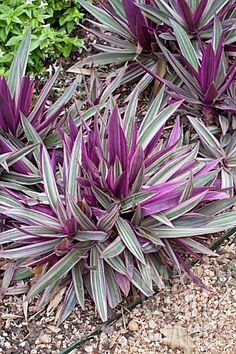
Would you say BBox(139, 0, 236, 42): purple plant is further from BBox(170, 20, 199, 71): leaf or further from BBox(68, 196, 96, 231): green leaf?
BBox(68, 196, 96, 231): green leaf

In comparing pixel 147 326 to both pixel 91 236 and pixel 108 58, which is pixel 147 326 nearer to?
pixel 91 236

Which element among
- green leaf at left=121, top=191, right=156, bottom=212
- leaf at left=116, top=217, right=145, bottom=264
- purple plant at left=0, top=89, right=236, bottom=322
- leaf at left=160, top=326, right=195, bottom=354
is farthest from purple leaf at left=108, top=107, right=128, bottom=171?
leaf at left=160, top=326, right=195, bottom=354

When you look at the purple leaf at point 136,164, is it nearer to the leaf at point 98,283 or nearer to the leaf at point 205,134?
the leaf at point 98,283

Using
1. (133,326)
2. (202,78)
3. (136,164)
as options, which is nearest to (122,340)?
(133,326)

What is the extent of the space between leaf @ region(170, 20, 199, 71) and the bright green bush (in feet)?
2.11

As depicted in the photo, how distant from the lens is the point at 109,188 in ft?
9.72

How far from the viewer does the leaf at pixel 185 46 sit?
11.2 ft

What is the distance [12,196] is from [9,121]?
360mm

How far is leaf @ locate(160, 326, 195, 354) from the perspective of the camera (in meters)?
3.00

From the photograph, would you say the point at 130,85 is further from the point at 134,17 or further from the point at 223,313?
the point at 223,313

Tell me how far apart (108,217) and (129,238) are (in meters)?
0.12

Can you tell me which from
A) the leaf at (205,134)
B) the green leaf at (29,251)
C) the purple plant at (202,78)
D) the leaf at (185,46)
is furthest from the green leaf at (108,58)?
the green leaf at (29,251)

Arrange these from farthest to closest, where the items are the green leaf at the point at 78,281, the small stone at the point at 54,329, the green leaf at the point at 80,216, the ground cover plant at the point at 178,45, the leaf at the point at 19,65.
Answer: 1. the ground cover plant at the point at 178,45
2. the leaf at the point at 19,65
3. the small stone at the point at 54,329
4. the green leaf at the point at 78,281
5. the green leaf at the point at 80,216

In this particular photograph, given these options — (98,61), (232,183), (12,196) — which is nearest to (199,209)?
(232,183)
